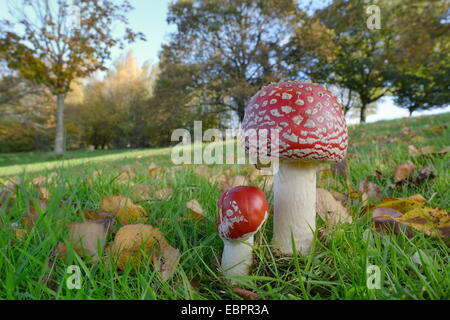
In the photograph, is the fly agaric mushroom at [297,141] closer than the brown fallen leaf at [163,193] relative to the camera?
Yes

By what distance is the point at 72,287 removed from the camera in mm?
817

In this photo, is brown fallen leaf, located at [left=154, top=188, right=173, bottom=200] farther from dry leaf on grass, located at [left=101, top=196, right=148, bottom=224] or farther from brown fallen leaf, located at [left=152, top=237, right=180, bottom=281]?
brown fallen leaf, located at [left=152, top=237, right=180, bottom=281]

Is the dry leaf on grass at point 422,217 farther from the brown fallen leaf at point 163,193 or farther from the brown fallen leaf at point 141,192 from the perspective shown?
the brown fallen leaf at point 141,192

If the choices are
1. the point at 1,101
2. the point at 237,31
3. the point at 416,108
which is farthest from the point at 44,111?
the point at 416,108

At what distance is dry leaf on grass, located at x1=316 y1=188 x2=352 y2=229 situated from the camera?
48.3 inches

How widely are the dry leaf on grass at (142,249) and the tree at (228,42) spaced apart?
1576 cm

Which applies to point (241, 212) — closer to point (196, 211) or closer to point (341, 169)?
point (196, 211)

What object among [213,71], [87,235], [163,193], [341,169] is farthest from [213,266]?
[213,71]

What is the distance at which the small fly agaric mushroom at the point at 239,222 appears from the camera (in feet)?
3.12

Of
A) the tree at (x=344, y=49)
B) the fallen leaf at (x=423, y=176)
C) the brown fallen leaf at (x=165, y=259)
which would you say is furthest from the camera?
the tree at (x=344, y=49)

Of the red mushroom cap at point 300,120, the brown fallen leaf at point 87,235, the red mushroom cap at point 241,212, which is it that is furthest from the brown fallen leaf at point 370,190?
the brown fallen leaf at point 87,235

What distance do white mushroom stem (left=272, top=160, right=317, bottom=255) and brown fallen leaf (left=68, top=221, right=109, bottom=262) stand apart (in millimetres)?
685
